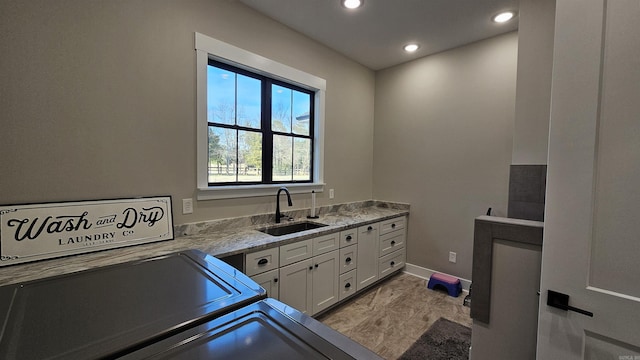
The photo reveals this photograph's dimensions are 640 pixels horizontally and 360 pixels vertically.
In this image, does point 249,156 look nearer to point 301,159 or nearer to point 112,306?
point 301,159

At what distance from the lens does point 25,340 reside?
62 centimetres

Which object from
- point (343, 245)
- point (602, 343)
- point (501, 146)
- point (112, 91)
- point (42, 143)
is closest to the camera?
point (602, 343)

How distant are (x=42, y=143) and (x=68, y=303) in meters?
1.21

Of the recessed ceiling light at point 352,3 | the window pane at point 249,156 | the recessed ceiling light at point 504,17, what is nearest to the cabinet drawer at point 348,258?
the window pane at point 249,156

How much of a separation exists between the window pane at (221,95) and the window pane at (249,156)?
208 millimetres

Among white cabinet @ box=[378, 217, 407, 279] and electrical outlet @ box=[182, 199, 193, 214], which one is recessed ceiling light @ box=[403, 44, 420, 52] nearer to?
white cabinet @ box=[378, 217, 407, 279]

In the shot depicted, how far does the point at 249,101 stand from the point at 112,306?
209cm

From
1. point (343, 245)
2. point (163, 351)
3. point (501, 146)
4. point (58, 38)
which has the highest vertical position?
point (58, 38)

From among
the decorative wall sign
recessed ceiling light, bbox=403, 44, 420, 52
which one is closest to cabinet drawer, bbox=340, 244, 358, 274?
the decorative wall sign

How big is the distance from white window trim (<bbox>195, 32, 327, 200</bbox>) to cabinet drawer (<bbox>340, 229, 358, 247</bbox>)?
0.69m

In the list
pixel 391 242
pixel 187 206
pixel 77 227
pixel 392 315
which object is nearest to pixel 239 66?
pixel 187 206

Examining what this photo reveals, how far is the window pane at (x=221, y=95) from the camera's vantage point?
2256mm

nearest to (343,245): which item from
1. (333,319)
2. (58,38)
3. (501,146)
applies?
(333,319)

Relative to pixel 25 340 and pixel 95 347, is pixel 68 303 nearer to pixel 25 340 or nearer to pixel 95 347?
pixel 25 340
